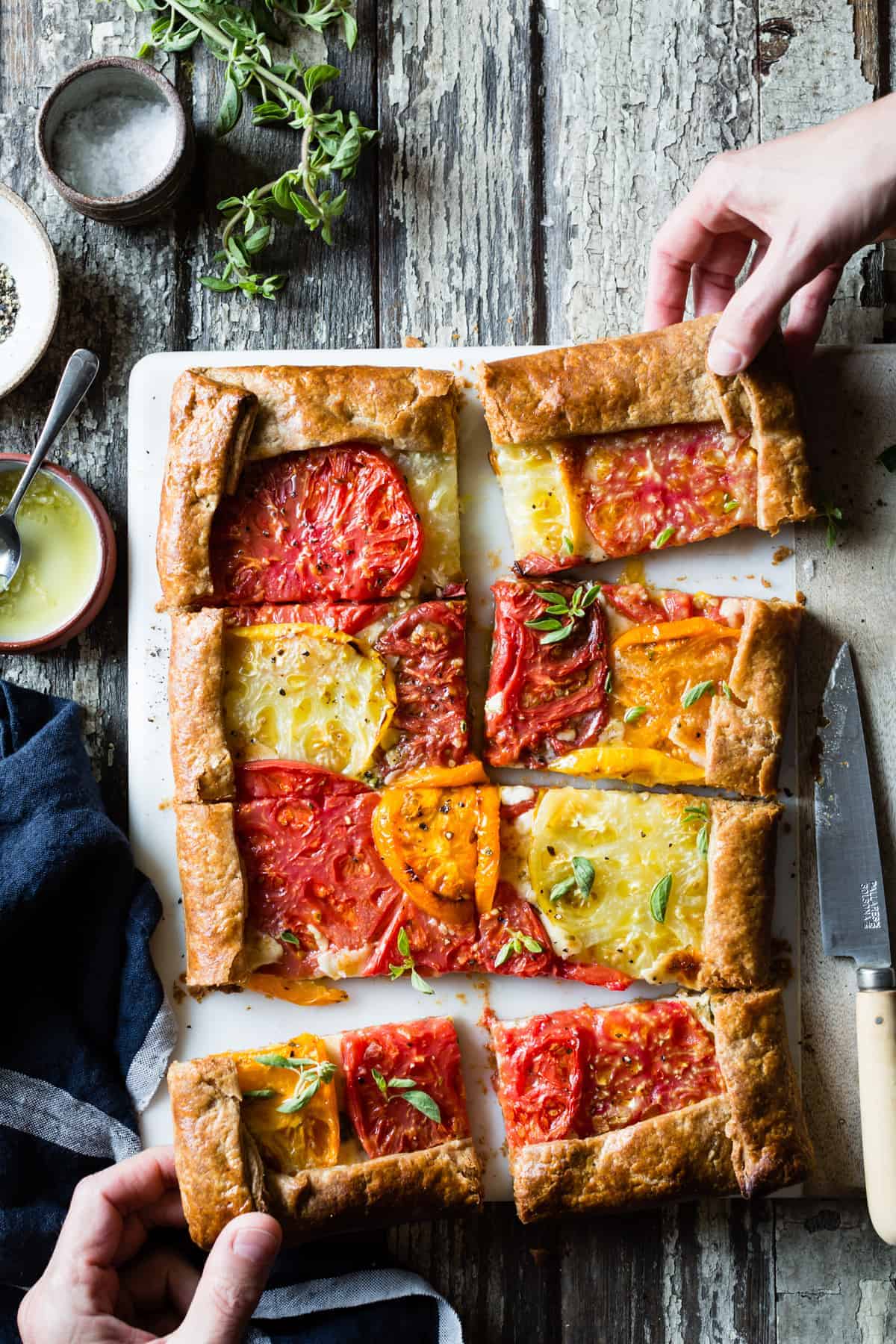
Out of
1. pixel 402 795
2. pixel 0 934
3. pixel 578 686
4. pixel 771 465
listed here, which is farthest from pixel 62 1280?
pixel 771 465

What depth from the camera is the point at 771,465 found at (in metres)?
3.85

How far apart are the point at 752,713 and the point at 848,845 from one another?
0.56 m

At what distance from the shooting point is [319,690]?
385 centimetres

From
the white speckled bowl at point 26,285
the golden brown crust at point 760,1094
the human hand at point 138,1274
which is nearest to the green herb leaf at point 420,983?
the human hand at point 138,1274

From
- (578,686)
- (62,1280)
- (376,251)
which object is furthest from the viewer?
(376,251)

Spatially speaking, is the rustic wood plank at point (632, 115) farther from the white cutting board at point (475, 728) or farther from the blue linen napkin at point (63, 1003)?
the blue linen napkin at point (63, 1003)

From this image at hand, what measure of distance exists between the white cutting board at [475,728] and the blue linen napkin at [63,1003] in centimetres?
10

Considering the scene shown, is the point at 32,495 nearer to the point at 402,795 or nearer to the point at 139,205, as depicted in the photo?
the point at 139,205

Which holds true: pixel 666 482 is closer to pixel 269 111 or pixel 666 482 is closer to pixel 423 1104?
pixel 269 111

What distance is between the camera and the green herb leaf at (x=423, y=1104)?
3.72 meters

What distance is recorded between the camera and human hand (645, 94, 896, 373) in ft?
11.4

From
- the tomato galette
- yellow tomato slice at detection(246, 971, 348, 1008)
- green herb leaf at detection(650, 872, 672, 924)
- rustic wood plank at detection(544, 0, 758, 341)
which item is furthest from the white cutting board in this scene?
rustic wood plank at detection(544, 0, 758, 341)

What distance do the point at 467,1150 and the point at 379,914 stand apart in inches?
30.7

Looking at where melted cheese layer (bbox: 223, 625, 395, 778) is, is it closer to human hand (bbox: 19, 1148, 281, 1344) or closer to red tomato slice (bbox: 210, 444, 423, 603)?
red tomato slice (bbox: 210, 444, 423, 603)
